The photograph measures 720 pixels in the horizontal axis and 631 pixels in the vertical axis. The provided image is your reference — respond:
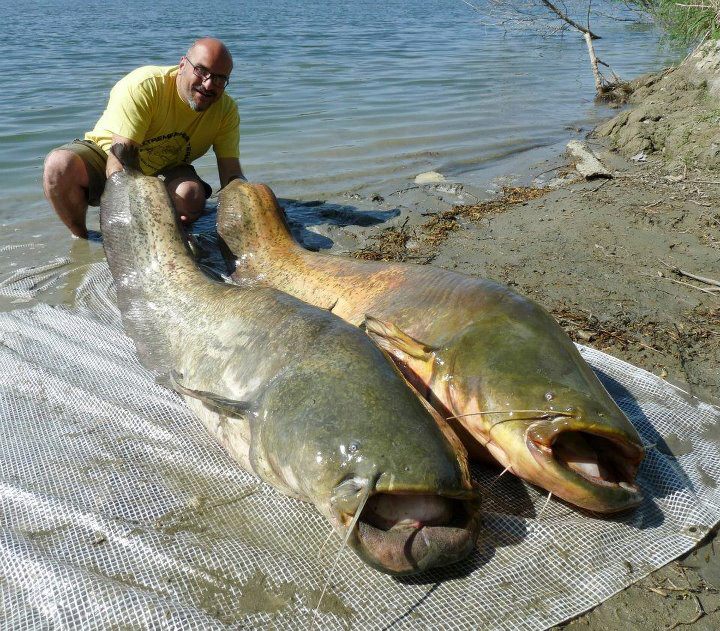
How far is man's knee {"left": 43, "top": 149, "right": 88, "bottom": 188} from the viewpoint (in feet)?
16.9

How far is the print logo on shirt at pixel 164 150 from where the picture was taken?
5.25 m

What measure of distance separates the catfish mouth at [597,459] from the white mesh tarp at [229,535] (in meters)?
0.17

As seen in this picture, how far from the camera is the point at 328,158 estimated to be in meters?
7.98

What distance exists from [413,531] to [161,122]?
413 cm

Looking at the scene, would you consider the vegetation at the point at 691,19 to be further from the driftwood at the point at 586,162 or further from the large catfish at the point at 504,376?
the large catfish at the point at 504,376

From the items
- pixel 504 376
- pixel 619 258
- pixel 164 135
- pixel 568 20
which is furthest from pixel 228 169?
pixel 568 20

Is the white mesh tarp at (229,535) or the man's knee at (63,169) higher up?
the man's knee at (63,169)

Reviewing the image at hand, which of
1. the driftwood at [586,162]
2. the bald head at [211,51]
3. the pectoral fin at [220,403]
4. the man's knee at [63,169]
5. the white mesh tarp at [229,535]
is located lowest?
the driftwood at [586,162]

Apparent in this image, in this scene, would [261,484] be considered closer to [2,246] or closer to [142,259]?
[142,259]

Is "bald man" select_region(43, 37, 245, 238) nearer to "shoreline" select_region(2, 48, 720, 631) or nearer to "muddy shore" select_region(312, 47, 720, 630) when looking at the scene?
"shoreline" select_region(2, 48, 720, 631)

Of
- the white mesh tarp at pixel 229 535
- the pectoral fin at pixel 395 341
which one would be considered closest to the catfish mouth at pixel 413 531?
the white mesh tarp at pixel 229 535

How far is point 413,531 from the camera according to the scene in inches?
80.7

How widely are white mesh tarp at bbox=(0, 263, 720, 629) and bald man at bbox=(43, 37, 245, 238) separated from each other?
2253 mm

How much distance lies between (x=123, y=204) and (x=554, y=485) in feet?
10.4
